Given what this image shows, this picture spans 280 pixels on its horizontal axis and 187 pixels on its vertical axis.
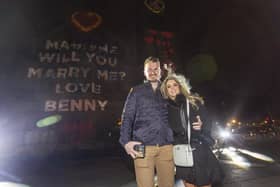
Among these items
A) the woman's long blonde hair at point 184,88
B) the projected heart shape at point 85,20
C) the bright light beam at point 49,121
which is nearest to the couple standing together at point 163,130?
the woman's long blonde hair at point 184,88

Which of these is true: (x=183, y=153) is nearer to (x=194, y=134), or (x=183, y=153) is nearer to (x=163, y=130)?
(x=194, y=134)

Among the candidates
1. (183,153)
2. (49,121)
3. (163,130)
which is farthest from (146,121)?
(49,121)

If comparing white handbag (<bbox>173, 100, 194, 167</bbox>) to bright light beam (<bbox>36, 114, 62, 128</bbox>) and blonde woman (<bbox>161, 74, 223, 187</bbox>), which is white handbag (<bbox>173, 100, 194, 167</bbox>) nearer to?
blonde woman (<bbox>161, 74, 223, 187</bbox>)

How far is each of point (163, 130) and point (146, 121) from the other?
187 millimetres

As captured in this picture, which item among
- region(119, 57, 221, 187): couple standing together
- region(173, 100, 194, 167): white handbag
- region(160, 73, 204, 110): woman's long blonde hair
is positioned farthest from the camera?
region(160, 73, 204, 110): woman's long blonde hair

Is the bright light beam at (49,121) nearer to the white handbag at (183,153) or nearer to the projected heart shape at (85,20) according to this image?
the projected heart shape at (85,20)

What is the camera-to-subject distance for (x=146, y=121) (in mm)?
2455

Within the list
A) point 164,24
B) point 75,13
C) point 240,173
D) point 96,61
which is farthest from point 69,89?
point 240,173

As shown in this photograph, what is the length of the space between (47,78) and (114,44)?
544cm

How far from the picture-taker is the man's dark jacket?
243cm

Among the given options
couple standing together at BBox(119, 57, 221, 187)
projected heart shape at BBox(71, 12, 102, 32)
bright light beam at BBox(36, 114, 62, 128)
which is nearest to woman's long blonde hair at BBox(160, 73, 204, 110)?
couple standing together at BBox(119, 57, 221, 187)

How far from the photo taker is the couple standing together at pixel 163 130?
243 cm

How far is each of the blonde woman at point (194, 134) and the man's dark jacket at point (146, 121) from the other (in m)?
0.12

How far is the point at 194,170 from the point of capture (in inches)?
103
